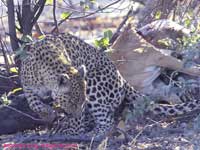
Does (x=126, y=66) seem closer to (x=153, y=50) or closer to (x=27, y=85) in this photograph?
(x=153, y=50)

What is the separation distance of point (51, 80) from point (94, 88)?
0.43 m

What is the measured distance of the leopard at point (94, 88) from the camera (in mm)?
6344

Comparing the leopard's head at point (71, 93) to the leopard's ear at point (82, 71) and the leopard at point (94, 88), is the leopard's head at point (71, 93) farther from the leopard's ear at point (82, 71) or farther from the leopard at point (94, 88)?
the leopard at point (94, 88)

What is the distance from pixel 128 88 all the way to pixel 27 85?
0.94m

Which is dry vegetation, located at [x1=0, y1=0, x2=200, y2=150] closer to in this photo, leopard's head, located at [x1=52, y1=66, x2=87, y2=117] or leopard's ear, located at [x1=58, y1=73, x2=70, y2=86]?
leopard's head, located at [x1=52, y1=66, x2=87, y2=117]

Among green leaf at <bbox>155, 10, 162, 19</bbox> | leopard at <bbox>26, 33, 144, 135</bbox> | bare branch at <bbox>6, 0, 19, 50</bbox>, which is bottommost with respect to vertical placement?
leopard at <bbox>26, 33, 144, 135</bbox>

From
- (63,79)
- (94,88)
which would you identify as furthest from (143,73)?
(63,79)

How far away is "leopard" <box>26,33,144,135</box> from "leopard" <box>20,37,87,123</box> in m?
0.01

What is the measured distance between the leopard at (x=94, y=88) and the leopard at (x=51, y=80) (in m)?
0.01

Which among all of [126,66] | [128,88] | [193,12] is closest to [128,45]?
[126,66]

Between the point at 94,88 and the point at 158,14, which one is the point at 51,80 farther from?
the point at 158,14

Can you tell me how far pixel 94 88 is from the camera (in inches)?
254

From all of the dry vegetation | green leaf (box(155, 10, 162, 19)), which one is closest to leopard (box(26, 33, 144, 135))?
the dry vegetation

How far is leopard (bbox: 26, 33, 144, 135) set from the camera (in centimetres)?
634
